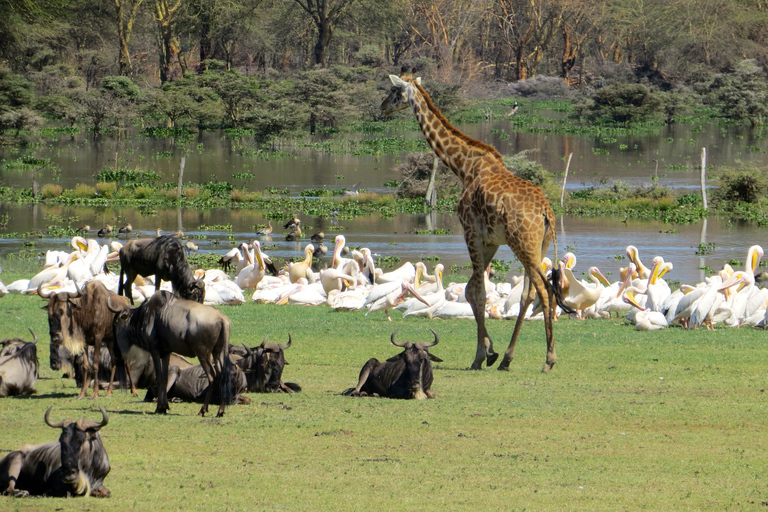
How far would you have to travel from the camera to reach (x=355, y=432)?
27.5ft

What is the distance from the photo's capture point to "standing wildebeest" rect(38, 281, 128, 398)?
9.09m

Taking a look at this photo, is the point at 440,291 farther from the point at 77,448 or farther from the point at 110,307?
the point at 77,448

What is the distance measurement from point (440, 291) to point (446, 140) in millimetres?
4668

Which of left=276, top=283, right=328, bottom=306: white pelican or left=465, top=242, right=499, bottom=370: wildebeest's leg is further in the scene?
left=276, top=283, right=328, bottom=306: white pelican

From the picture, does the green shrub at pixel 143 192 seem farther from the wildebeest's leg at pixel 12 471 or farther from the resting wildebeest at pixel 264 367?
the wildebeest's leg at pixel 12 471

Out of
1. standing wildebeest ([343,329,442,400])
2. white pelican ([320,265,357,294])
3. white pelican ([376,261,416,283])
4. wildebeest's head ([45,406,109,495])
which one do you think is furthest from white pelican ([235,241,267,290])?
wildebeest's head ([45,406,109,495])

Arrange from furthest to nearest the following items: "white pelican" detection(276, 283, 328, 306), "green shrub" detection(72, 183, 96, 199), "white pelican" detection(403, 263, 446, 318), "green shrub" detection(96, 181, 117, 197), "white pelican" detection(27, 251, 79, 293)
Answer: "green shrub" detection(96, 181, 117, 197)
"green shrub" detection(72, 183, 96, 199)
"white pelican" detection(276, 283, 328, 306)
"white pelican" detection(27, 251, 79, 293)
"white pelican" detection(403, 263, 446, 318)

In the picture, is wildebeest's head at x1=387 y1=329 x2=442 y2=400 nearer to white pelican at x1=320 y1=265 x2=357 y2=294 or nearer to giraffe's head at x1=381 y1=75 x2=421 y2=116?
giraffe's head at x1=381 y1=75 x2=421 y2=116

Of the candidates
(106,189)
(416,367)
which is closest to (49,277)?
(416,367)

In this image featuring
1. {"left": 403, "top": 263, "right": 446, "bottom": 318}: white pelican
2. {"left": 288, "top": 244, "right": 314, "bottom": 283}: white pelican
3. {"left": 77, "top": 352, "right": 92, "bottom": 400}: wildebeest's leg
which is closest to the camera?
{"left": 77, "top": 352, "right": 92, "bottom": 400}: wildebeest's leg

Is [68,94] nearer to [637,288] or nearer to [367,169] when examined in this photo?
[367,169]

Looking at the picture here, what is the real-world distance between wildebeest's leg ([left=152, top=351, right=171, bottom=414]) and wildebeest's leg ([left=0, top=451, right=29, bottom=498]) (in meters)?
2.22

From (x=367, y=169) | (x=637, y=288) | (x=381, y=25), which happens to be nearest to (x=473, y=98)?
(x=381, y=25)

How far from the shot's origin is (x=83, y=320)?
30.3ft
